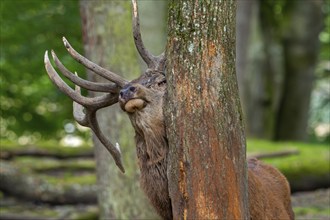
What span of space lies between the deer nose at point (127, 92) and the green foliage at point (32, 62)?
776 cm

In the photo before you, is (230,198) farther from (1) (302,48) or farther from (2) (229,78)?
(1) (302,48)

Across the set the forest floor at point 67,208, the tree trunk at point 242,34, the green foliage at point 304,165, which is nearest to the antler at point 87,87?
the forest floor at point 67,208

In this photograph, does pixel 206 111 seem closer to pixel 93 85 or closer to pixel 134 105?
pixel 134 105

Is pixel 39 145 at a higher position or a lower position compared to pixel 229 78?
lower

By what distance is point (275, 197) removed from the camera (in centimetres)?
597

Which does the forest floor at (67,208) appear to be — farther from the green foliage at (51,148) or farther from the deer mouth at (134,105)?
the deer mouth at (134,105)

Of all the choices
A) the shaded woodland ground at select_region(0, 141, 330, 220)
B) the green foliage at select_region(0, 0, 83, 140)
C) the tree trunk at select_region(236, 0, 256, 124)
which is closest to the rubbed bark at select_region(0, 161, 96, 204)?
the shaded woodland ground at select_region(0, 141, 330, 220)

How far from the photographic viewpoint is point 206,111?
15.1 feet

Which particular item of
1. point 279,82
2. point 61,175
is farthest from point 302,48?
point 61,175

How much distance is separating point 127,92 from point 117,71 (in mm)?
3320

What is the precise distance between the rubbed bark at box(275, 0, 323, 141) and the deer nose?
11.7m

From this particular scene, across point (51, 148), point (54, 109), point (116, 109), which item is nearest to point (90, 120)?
point (116, 109)

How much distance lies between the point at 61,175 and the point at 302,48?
6682 mm

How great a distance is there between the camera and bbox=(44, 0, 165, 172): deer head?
4.80 meters
